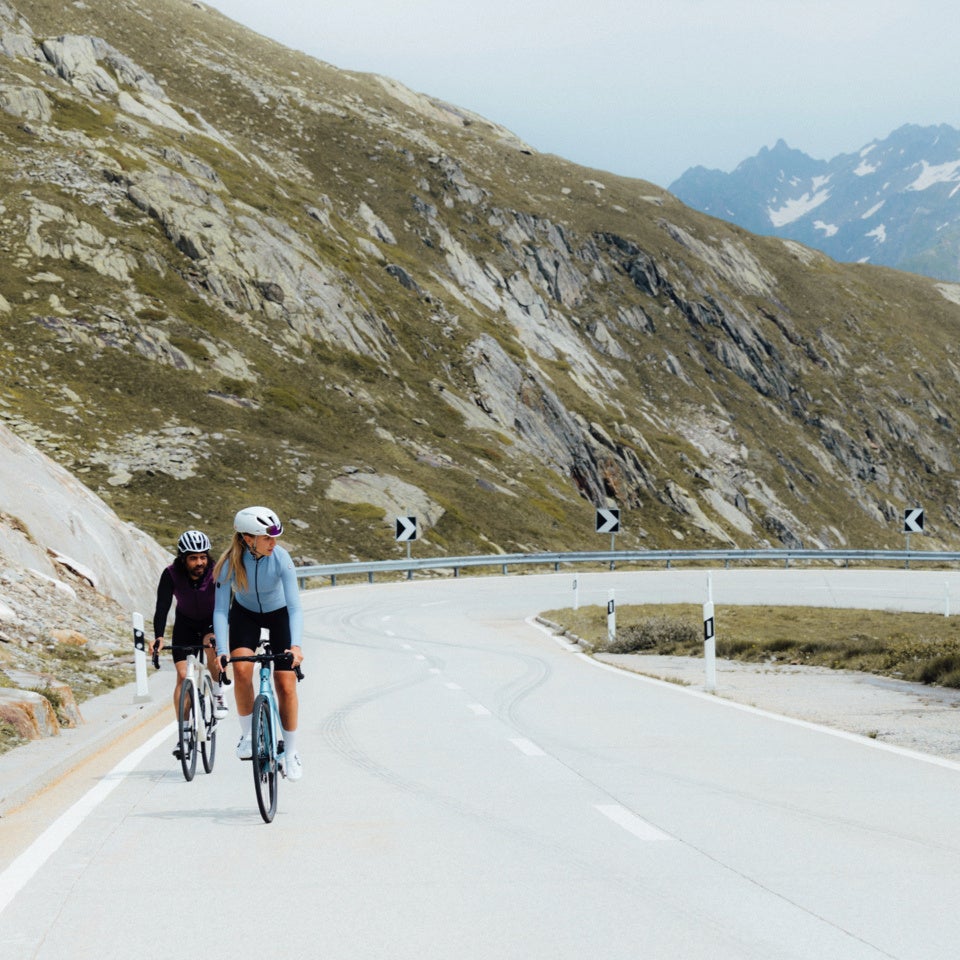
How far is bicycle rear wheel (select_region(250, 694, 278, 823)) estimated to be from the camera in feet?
22.5

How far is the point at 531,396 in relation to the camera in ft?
250

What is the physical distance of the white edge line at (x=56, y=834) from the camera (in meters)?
5.53

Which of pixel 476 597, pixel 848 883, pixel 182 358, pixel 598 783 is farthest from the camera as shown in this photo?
pixel 182 358

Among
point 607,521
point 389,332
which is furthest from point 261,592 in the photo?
point 389,332

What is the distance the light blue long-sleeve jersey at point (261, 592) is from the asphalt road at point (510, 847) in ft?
3.80

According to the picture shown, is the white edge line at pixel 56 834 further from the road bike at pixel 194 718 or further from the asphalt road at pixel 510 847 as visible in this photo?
the road bike at pixel 194 718

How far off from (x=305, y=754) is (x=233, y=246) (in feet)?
210

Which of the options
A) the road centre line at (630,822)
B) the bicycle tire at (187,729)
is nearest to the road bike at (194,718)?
the bicycle tire at (187,729)

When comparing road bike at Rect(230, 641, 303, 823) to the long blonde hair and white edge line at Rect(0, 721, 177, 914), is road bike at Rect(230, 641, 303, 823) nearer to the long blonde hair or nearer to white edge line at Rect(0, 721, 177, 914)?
the long blonde hair

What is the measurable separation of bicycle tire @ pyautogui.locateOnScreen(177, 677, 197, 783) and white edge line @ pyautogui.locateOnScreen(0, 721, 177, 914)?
1.62 ft

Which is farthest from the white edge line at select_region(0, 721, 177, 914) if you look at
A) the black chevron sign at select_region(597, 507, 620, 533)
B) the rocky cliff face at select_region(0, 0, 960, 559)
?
the black chevron sign at select_region(597, 507, 620, 533)

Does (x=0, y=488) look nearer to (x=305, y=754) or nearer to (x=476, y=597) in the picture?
(x=305, y=754)

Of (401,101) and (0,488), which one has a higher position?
(401,101)

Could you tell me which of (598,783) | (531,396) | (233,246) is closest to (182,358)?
(233,246)
